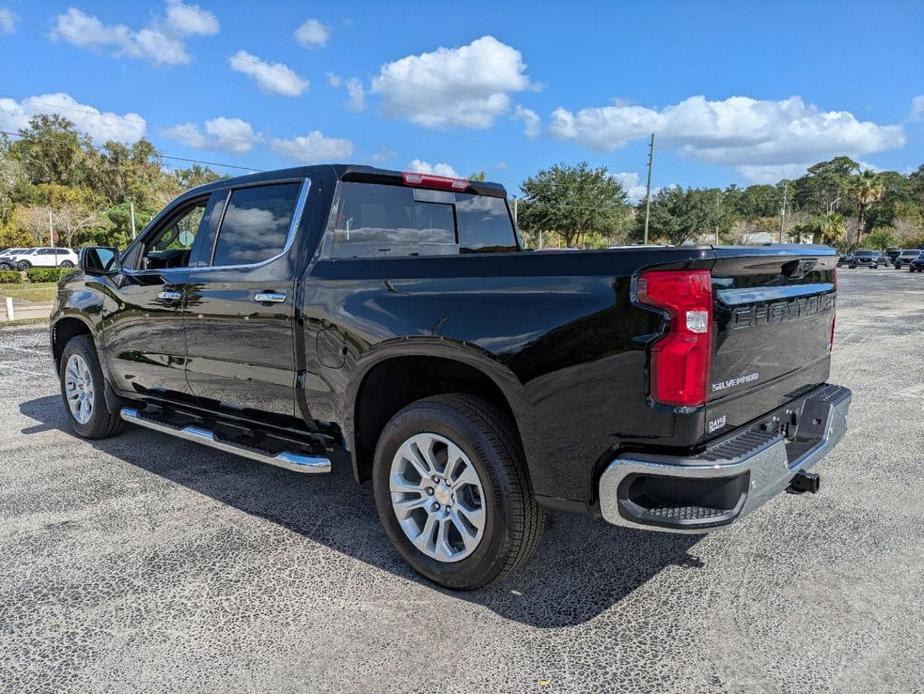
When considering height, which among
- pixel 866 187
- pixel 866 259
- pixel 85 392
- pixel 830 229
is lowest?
pixel 866 259

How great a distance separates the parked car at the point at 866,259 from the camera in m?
49.0

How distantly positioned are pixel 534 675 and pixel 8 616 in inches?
87.1

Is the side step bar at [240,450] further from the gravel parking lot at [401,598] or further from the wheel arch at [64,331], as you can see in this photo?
the wheel arch at [64,331]

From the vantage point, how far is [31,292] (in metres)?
23.0

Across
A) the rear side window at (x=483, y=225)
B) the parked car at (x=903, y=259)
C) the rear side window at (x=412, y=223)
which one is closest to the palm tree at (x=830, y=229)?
the parked car at (x=903, y=259)

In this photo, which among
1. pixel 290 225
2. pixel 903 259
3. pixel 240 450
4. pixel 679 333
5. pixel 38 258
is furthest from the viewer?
pixel 903 259

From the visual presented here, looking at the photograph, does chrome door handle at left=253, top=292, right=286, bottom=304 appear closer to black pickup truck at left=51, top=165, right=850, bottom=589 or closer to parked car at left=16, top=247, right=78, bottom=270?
black pickup truck at left=51, top=165, right=850, bottom=589

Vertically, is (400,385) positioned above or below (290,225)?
below

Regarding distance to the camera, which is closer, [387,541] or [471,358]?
[471,358]

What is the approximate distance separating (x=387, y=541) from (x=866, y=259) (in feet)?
181

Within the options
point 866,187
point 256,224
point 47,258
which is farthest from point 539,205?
point 256,224

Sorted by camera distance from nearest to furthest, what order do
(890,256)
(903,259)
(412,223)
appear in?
1. (412,223)
2. (903,259)
3. (890,256)

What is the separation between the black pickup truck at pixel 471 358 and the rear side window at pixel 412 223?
0.05ft

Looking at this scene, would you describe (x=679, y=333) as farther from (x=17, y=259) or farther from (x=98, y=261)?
(x=17, y=259)
